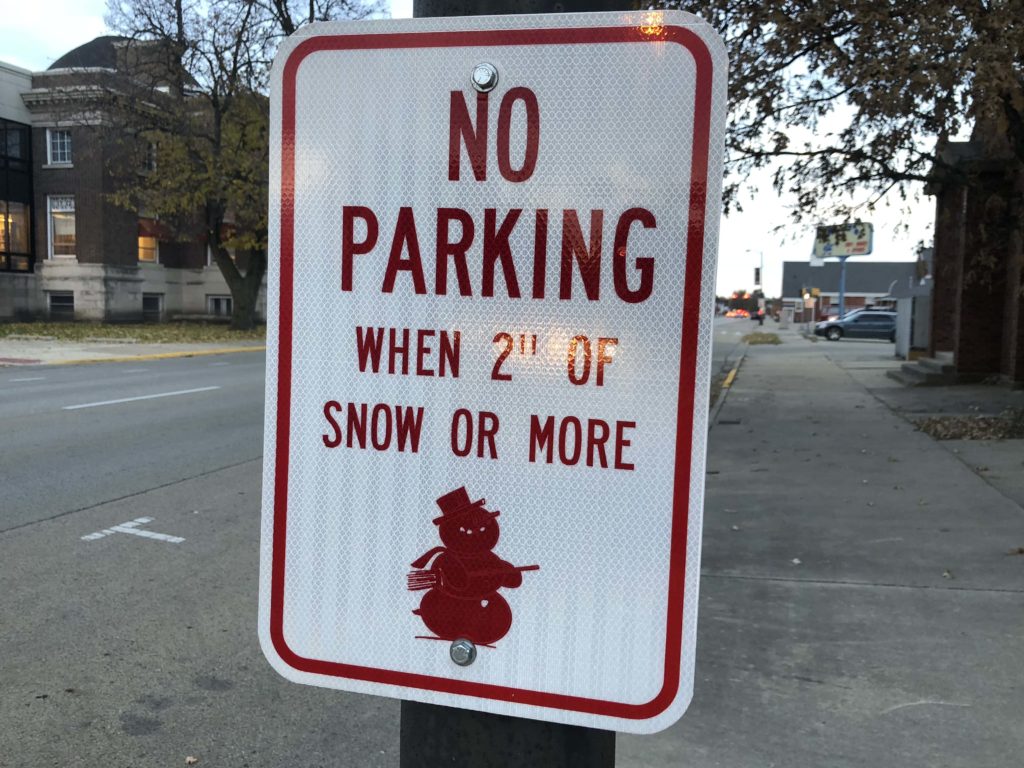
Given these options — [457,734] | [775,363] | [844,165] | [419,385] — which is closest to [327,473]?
[419,385]

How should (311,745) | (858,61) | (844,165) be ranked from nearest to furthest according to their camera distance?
1. (311,745)
2. (858,61)
3. (844,165)

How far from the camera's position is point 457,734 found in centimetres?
135

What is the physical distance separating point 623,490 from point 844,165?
11.1 meters

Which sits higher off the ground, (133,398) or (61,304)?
(61,304)

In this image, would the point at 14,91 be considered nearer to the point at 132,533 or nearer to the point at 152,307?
the point at 152,307

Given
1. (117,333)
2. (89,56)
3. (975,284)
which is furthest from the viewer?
(89,56)

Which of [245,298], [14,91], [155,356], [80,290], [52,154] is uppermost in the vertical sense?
[14,91]

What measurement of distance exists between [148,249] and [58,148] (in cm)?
601

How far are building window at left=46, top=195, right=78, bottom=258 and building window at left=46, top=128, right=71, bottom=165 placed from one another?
4.83 ft

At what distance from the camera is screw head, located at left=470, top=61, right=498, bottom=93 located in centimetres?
124

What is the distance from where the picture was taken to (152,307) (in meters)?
40.7

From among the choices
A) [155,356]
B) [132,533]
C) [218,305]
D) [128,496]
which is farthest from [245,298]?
[132,533]

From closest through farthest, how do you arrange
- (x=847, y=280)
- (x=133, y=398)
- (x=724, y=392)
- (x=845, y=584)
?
(x=845, y=584) < (x=133, y=398) < (x=724, y=392) < (x=847, y=280)

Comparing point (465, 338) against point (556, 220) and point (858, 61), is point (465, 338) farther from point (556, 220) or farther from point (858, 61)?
point (858, 61)
